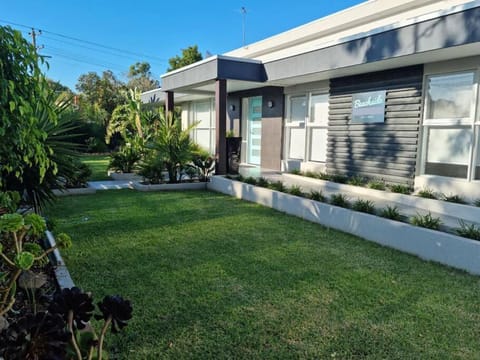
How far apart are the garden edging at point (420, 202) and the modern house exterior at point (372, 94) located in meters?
0.68

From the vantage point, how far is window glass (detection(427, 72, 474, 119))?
608 centimetres

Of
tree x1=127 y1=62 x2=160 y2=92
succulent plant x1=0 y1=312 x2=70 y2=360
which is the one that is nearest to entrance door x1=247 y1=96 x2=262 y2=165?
succulent plant x1=0 y1=312 x2=70 y2=360

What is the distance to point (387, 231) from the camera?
4.76 metres

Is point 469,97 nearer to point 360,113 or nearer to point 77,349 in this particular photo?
point 360,113

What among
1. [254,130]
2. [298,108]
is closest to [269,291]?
[298,108]

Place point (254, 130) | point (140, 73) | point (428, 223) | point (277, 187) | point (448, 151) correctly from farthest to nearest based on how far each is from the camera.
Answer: point (140, 73)
point (254, 130)
point (277, 187)
point (448, 151)
point (428, 223)

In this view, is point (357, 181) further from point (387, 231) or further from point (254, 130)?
point (254, 130)

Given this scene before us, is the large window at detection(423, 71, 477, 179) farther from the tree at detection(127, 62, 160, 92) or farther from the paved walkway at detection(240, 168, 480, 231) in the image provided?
the tree at detection(127, 62, 160, 92)

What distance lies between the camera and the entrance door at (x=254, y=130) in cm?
1167

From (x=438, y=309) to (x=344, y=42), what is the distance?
5493 millimetres

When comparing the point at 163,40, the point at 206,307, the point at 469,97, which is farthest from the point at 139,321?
the point at 163,40

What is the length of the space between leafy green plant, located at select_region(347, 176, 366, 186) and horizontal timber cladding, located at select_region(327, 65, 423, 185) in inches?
6.2

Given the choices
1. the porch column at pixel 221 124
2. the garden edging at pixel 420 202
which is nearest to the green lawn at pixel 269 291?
the garden edging at pixel 420 202

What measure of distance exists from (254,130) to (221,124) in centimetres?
310
